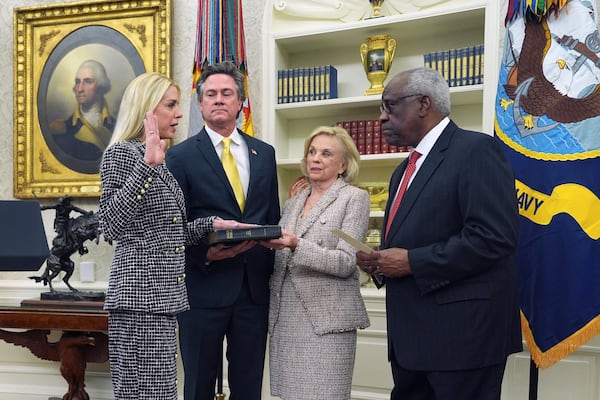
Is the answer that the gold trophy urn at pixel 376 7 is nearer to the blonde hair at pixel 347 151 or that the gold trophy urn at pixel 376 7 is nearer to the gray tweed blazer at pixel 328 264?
the blonde hair at pixel 347 151

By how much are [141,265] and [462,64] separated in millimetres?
2054

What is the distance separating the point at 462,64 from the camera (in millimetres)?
2945

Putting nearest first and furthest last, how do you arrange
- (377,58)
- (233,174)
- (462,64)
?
(233,174) → (462,64) → (377,58)

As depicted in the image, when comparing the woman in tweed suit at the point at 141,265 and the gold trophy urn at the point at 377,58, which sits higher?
the gold trophy urn at the point at 377,58

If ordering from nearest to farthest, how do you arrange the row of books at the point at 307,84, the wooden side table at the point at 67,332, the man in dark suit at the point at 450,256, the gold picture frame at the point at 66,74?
1. the man in dark suit at the point at 450,256
2. the wooden side table at the point at 67,332
3. the row of books at the point at 307,84
4. the gold picture frame at the point at 66,74

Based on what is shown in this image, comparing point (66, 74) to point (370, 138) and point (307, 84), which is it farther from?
point (370, 138)

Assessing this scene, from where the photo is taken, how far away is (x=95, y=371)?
12.4 ft

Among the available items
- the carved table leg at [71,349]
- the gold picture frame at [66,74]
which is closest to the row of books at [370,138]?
the gold picture frame at [66,74]

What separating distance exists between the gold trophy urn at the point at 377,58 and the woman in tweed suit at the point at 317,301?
1.14 metres

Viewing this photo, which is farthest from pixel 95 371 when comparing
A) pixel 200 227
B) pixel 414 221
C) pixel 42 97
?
pixel 414 221

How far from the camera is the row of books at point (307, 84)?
3.25m

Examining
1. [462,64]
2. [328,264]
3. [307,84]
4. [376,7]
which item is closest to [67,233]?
[307,84]

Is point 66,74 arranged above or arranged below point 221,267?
above

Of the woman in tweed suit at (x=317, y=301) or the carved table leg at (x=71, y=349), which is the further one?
the carved table leg at (x=71, y=349)
